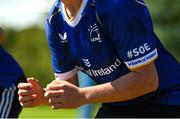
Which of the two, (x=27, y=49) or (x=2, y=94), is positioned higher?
(x=2, y=94)

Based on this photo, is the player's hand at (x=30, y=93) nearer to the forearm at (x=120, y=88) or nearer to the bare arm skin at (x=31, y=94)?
the bare arm skin at (x=31, y=94)

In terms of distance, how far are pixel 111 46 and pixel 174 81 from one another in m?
0.51

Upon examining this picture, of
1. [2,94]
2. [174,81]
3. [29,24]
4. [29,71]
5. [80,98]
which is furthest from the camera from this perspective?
[29,24]

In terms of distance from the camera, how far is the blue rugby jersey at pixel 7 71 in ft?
23.0

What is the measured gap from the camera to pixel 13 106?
704 centimetres

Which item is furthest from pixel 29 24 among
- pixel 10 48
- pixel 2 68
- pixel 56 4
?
pixel 56 4

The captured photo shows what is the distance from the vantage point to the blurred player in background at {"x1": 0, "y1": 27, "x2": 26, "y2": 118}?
6930 millimetres

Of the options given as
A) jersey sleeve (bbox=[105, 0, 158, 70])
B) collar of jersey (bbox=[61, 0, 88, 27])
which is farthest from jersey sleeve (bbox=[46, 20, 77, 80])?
jersey sleeve (bbox=[105, 0, 158, 70])

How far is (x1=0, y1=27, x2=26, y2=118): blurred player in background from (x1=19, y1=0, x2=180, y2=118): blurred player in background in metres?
1.94

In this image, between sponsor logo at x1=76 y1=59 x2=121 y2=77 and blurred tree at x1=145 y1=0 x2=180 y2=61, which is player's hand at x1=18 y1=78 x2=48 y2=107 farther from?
blurred tree at x1=145 y1=0 x2=180 y2=61

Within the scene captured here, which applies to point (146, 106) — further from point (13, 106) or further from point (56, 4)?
point (13, 106)

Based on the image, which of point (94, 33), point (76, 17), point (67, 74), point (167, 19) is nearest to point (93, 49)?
point (94, 33)

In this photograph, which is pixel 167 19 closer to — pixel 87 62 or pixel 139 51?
pixel 87 62

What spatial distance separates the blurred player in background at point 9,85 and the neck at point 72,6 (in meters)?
2.30
